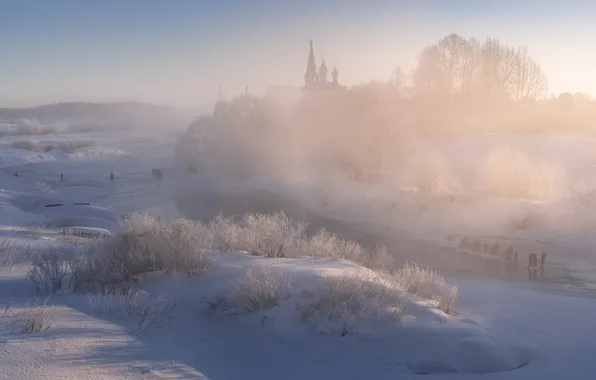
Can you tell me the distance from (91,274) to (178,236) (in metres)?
2.26

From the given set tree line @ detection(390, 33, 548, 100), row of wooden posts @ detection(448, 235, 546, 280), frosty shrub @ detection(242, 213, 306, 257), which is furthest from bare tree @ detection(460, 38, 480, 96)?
frosty shrub @ detection(242, 213, 306, 257)

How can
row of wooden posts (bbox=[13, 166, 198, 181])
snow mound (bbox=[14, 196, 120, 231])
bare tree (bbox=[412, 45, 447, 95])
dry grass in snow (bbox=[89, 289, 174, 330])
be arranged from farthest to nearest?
bare tree (bbox=[412, 45, 447, 95]) → row of wooden posts (bbox=[13, 166, 198, 181]) → snow mound (bbox=[14, 196, 120, 231]) → dry grass in snow (bbox=[89, 289, 174, 330])

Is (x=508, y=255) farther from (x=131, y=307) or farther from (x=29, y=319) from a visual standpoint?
(x=29, y=319)

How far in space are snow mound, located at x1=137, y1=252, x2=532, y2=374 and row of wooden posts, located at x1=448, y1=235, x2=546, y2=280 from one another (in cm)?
1186

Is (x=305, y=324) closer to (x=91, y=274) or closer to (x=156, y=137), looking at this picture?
(x=91, y=274)

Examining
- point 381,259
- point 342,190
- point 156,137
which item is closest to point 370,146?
point 342,190

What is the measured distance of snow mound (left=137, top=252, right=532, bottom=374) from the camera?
26.5ft

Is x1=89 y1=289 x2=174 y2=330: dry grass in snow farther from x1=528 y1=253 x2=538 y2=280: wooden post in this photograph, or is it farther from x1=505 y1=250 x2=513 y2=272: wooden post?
x1=505 y1=250 x2=513 y2=272: wooden post

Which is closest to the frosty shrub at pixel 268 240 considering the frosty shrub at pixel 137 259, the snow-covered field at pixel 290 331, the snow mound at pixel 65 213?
the snow-covered field at pixel 290 331

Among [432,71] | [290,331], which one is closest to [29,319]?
[290,331]

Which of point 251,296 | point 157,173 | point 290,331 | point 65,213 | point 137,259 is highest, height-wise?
point 137,259

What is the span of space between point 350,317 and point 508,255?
16.0m

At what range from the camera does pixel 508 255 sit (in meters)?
22.8

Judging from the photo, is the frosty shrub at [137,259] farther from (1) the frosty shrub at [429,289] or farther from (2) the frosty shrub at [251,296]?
(1) the frosty shrub at [429,289]
